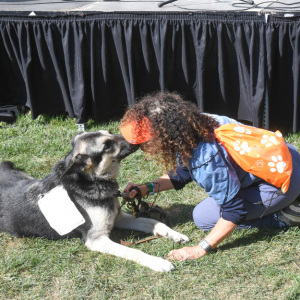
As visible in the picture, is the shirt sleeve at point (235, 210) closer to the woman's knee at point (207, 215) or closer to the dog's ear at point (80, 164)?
the woman's knee at point (207, 215)

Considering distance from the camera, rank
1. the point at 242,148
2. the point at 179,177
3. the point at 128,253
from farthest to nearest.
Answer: the point at 179,177, the point at 128,253, the point at 242,148

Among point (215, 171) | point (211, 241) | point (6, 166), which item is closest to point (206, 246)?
point (211, 241)

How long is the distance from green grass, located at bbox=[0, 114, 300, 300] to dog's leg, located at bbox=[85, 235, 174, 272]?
0.14ft

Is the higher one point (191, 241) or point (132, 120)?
point (132, 120)

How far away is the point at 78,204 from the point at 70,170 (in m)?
0.31

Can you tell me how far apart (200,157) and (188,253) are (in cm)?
75

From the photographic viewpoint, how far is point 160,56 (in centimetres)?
498

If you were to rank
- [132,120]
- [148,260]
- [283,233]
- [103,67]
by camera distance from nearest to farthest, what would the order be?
1. [132,120]
2. [148,260]
3. [283,233]
4. [103,67]

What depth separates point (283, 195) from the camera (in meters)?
3.19

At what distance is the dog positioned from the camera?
3281mm

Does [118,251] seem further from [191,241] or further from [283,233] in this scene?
[283,233]

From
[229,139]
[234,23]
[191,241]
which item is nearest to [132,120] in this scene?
[229,139]

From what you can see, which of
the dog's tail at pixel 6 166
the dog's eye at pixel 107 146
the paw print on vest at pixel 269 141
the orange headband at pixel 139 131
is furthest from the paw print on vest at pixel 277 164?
the dog's tail at pixel 6 166

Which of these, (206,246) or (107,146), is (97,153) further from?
(206,246)
